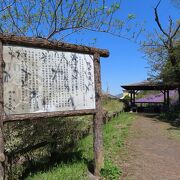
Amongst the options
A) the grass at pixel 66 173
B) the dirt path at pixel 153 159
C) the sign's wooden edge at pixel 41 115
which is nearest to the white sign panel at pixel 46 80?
the sign's wooden edge at pixel 41 115

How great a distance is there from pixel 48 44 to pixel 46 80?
619mm

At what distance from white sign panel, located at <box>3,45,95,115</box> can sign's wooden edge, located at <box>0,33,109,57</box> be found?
0.07 meters

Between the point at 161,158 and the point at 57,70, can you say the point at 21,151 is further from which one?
the point at 161,158

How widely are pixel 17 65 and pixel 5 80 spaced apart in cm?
32

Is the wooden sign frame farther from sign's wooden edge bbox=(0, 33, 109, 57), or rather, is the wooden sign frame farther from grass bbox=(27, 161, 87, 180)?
grass bbox=(27, 161, 87, 180)

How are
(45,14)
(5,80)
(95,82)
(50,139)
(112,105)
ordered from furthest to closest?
(112,105) < (45,14) < (50,139) < (95,82) < (5,80)

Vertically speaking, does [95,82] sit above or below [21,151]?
above

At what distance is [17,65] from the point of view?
17.2 ft

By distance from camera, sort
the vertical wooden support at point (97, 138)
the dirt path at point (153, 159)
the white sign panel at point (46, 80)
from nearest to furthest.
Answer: the white sign panel at point (46, 80) → the vertical wooden support at point (97, 138) → the dirt path at point (153, 159)

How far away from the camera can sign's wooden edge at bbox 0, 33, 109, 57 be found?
5191 millimetres

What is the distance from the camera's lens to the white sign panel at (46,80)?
516cm

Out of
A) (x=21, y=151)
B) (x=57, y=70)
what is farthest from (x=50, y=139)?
(x=57, y=70)

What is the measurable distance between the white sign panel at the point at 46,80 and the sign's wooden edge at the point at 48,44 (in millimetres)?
73

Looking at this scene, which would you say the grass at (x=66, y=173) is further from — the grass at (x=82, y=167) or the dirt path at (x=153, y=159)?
the dirt path at (x=153, y=159)
